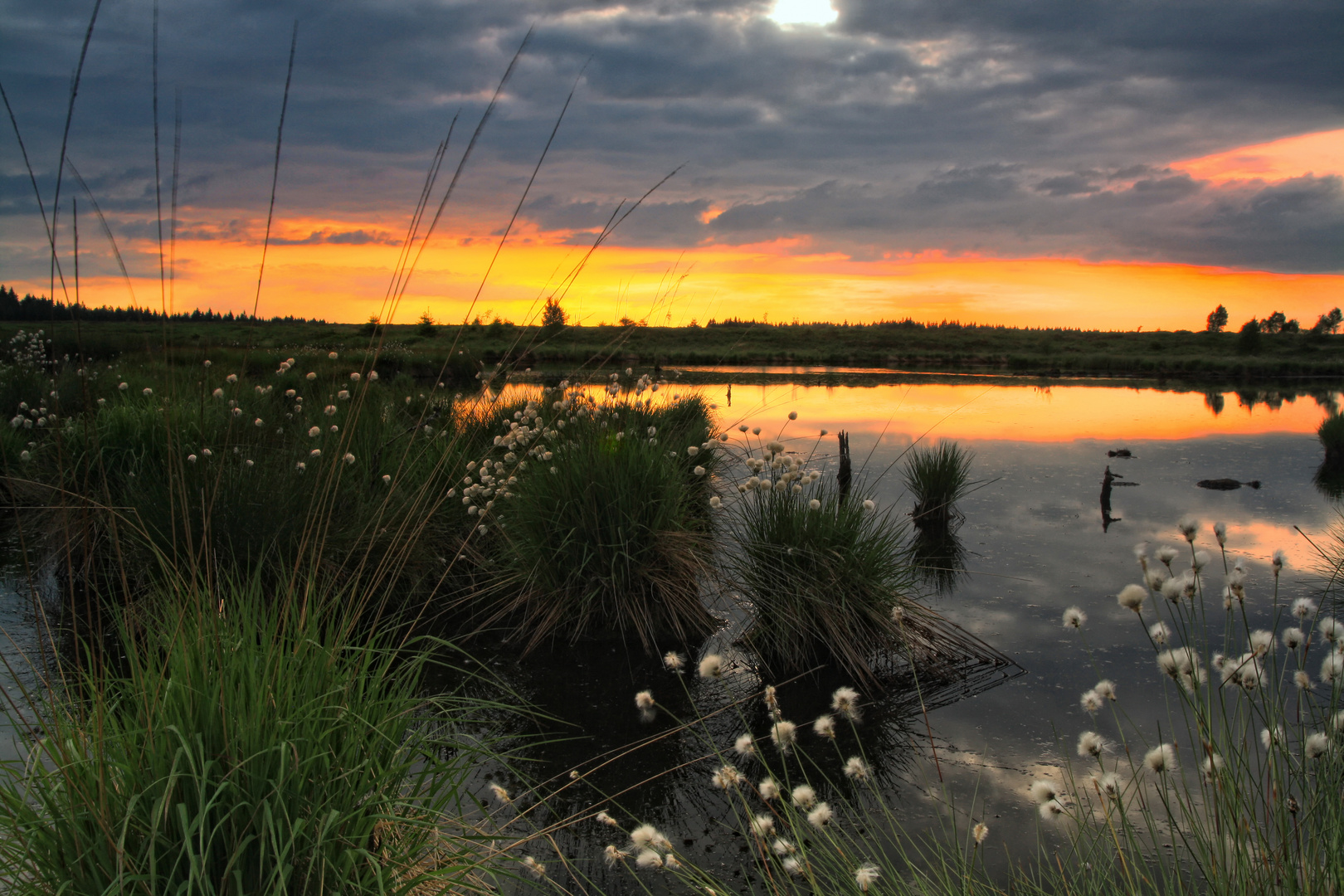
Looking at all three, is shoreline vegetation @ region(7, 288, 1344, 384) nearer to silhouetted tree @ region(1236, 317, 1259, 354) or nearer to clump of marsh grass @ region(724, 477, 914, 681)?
silhouetted tree @ region(1236, 317, 1259, 354)

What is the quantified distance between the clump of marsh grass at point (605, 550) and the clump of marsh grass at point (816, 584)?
18.4 inches

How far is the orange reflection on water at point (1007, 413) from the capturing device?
19125mm

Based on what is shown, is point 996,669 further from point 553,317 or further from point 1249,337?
point 1249,337

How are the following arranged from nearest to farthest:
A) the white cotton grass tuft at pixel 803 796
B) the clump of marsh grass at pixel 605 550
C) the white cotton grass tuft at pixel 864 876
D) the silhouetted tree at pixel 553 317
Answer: the white cotton grass tuft at pixel 864 876, the white cotton grass tuft at pixel 803 796, the silhouetted tree at pixel 553 317, the clump of marsh grass at pixel 605 550

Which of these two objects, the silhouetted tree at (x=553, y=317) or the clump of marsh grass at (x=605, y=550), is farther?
the clump of marsh grass at (x=605, y=550)

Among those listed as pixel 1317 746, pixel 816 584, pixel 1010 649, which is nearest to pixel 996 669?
pixel 1010 649

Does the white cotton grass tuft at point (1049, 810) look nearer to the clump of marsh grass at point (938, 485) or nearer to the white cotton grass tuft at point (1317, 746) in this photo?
the white cotton grass tuft at point (1317, 746)

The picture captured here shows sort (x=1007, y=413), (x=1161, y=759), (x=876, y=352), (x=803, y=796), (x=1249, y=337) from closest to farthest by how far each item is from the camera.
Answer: (x=1161, y=759) < (x=803, y=796) < (x=1007, y=413) < (x=1249, y=337) < (x=876, y=352)

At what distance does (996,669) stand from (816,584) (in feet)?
4.72

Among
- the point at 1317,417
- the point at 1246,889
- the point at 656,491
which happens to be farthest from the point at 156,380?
the point at 1317,417

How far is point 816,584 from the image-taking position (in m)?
5.43

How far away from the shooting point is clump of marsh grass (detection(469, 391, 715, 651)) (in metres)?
5.70

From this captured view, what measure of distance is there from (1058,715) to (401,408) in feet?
25.2

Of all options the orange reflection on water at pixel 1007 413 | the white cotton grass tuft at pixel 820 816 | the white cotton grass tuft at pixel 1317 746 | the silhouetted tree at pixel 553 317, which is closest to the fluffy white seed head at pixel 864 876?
the white cotton grass tuft at pixel 820 816
